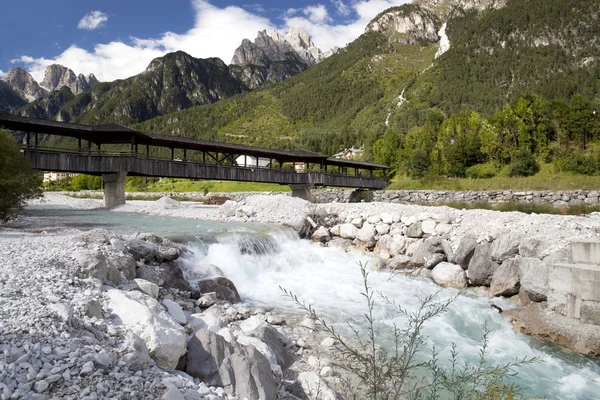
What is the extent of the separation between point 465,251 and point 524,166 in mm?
34646

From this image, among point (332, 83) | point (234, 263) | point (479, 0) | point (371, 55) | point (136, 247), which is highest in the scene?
point (479, 0)

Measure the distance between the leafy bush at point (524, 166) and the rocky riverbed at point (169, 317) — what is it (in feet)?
103

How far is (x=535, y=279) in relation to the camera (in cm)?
916

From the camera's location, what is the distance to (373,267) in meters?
13.3

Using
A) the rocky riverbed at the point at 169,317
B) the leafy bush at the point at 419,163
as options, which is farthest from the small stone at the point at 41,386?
the leafy bush at the point at 419,163

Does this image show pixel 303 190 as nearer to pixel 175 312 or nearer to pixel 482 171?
pixel 482 171

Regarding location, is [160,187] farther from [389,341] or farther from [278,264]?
[389,341]

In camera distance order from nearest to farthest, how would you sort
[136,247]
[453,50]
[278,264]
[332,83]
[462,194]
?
[136,247]
[278,264]
[462,194]
[453,50]
[332,83]

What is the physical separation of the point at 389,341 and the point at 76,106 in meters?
Answer: 230

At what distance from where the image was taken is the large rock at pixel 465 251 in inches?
466

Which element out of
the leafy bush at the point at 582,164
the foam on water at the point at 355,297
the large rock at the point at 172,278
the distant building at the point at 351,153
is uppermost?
the distant building at the point at 351,153

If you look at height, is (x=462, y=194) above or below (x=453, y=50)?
below

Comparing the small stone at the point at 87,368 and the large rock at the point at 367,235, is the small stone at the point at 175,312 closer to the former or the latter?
the small stone at the point at 87,368

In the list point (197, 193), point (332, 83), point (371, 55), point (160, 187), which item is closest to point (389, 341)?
point (197, 193)
